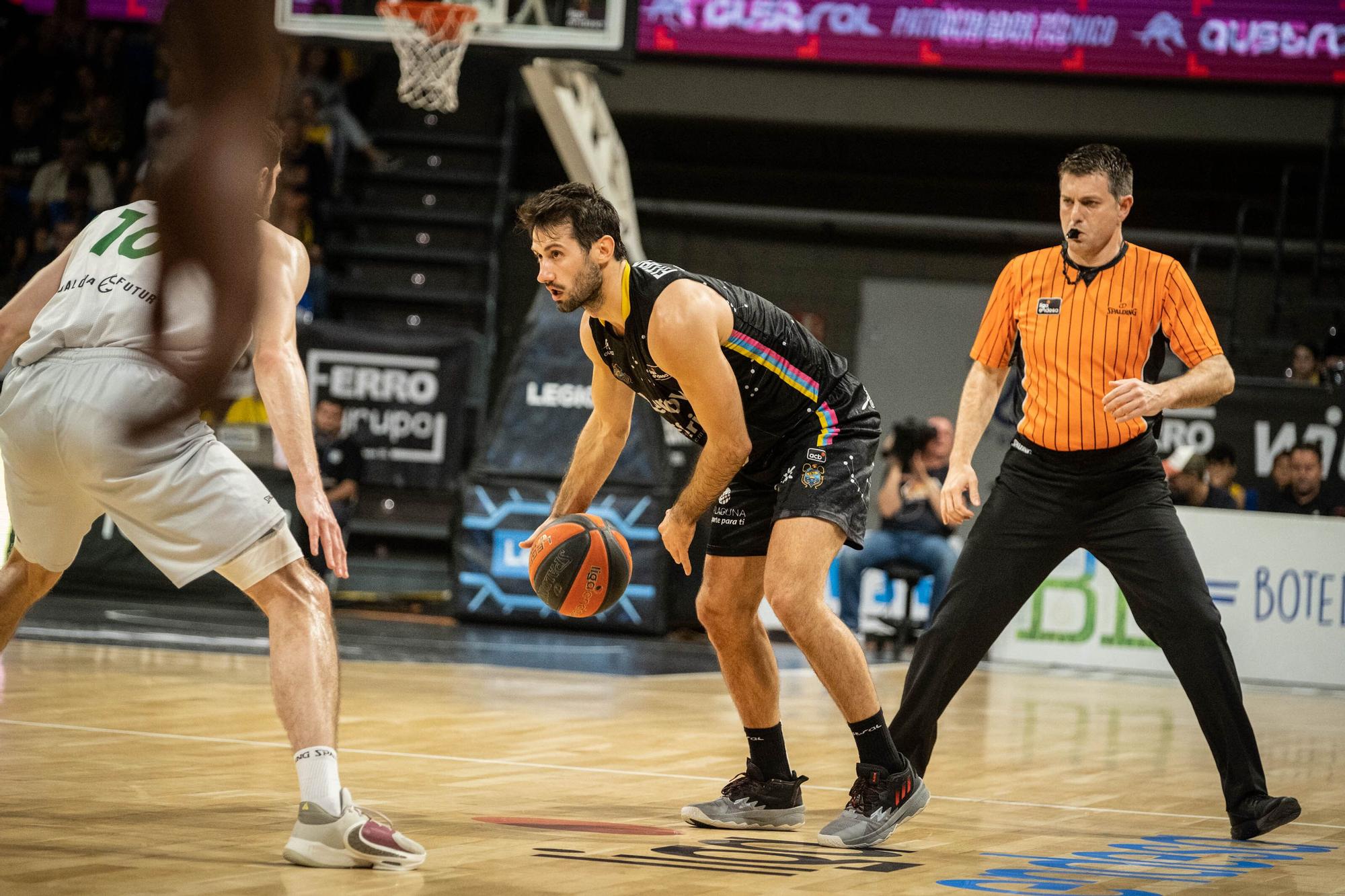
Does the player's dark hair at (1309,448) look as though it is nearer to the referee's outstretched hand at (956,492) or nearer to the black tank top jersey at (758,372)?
the referee's outstretched hand at (956,492)

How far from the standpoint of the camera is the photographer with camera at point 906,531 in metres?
12.0

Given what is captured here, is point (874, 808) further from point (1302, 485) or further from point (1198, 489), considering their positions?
point (1302, 485)

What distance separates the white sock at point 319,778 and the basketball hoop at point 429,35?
30.4ft

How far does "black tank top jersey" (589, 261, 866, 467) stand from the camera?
4.59 meters

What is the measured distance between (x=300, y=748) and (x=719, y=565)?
155 cm

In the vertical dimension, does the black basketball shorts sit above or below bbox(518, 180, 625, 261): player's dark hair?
below

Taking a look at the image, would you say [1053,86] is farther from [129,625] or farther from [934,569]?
[129,625]

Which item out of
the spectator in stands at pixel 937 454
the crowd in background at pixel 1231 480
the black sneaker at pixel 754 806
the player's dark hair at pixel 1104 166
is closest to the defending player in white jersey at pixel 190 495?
the black sneaker at pixel 754 806

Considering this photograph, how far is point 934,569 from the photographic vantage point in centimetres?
1203

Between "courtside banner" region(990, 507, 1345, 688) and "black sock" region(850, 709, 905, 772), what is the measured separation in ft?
22.5

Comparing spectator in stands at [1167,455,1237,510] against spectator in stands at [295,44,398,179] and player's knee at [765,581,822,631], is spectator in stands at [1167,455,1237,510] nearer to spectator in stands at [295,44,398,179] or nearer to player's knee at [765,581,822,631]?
player's knee at [765,581,822,631]

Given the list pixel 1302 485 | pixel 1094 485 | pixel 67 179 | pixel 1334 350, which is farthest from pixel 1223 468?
pixel 67 179

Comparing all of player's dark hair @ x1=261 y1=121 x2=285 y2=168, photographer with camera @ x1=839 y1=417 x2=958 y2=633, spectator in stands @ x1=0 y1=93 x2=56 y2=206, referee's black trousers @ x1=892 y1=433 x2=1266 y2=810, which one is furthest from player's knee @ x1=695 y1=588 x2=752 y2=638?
photographer with camera @ x1=839 y1=417 x2=958 y2=633

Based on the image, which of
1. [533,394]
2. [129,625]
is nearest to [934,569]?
[533,394]
